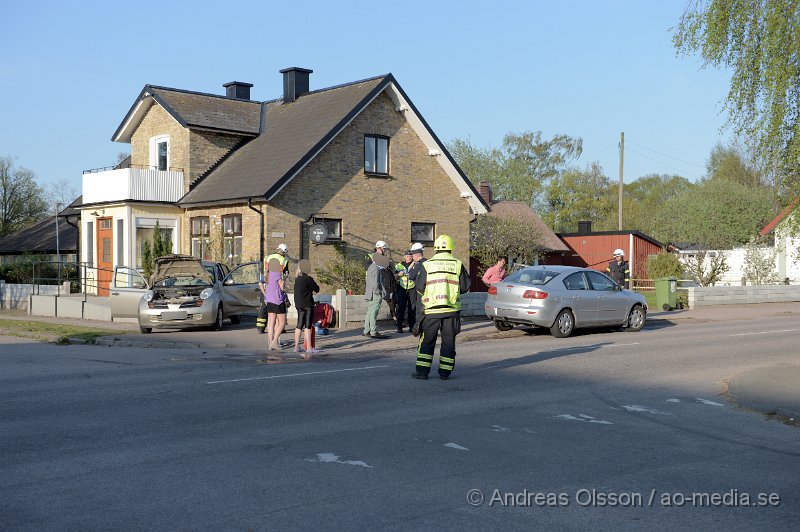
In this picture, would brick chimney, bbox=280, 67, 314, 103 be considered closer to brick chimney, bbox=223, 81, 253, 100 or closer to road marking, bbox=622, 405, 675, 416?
brick chimney, bbox=223, 81, 253, 100

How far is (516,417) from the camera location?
30.9 ft

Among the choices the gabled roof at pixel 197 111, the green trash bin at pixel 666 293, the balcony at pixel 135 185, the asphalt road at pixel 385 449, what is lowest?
the asphalt road at pixel 385 449

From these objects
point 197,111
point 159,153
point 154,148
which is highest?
point 197,111

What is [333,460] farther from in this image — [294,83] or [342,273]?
[294,83]

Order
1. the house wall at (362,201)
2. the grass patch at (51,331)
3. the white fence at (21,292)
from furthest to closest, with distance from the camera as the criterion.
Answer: the white fence at (21,292), the house wall at (362,201), the grass patch at (51,331)

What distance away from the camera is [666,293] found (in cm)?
2912

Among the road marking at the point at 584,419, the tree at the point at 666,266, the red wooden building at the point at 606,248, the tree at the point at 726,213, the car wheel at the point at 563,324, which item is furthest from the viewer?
the tree at the point at 726,213

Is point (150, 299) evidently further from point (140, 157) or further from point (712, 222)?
point (712, 222)

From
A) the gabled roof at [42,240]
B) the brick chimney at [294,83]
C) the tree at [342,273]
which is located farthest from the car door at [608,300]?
the gabled roof at [42,240]

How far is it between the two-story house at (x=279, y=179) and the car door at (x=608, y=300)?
10.7 meters

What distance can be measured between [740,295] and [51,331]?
23.8m

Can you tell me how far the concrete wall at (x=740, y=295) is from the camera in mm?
30578

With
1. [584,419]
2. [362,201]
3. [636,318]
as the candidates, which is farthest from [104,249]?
[584,419]

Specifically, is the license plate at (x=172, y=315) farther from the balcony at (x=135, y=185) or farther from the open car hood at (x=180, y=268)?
the balcony at (x=135, y=185)
